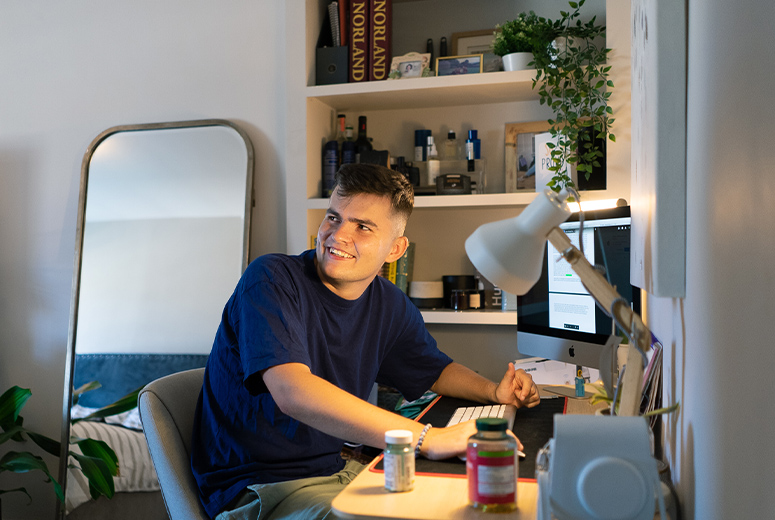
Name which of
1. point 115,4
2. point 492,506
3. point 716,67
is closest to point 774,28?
point 716,67

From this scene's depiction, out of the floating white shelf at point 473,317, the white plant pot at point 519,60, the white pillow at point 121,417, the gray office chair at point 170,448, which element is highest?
the white plant pot at point 519,60

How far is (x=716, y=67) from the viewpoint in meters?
0.71

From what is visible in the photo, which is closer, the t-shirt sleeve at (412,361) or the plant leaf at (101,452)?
the t-shirt sleeve at (412,361)

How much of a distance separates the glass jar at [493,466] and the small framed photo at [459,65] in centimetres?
174

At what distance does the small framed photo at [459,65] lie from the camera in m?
2.40

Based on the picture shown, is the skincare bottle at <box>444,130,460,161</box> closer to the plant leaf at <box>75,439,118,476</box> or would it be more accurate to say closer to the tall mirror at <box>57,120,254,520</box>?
the tall mirror at <box>57,120,254,520</box>

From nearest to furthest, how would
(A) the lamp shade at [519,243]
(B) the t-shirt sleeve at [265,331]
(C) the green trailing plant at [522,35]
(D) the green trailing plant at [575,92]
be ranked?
(A) the lamp shade at [519,243] → (B) the t-shirt sleeve at [265,331] → (D) the green trailing plant at [575,92] → (C) the green trailing plant at [522,35]

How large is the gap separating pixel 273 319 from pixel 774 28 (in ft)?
3.46

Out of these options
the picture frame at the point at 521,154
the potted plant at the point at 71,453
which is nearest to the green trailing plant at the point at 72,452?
the potted plant at the point at 71,453

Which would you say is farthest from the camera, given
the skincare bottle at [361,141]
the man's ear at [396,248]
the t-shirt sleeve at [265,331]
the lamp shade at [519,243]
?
the skincare bottle at [361,141]

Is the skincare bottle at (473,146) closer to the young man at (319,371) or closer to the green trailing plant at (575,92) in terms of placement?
the green trailing plant at (575,92)

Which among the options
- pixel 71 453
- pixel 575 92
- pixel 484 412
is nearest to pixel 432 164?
pixel 575 92

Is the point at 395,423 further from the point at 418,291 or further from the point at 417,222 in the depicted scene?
the point at 417,222

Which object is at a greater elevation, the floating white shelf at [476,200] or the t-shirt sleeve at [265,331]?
the floating white shelf at [476,200]
